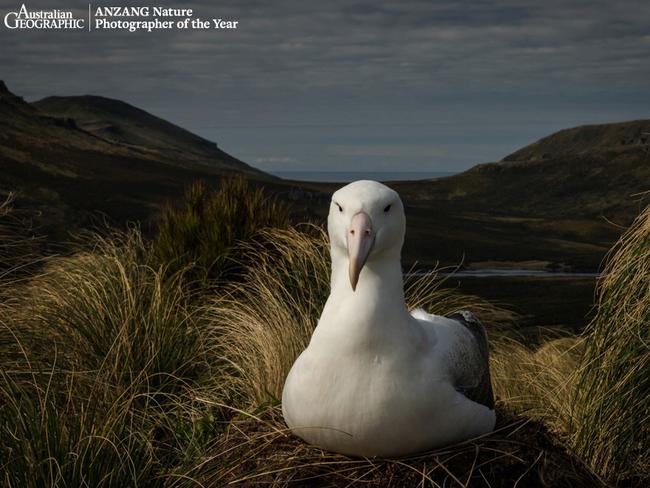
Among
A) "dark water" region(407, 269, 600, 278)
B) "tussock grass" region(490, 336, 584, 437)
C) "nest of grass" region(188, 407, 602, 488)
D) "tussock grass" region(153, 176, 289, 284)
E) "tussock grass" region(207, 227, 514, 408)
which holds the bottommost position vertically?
"dark water" region(407, 269, 600, 278)

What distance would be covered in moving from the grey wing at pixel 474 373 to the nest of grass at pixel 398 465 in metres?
0.23

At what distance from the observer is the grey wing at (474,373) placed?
13.6 feet

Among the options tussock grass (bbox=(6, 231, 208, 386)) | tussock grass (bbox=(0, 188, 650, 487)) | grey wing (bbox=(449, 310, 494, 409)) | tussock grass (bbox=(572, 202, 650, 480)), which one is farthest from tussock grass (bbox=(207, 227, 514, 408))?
→ tussock grass (bbox=(572, 202, 650, 480))

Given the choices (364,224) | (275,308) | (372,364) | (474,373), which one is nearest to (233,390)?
(275,308)

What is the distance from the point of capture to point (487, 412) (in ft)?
14.3

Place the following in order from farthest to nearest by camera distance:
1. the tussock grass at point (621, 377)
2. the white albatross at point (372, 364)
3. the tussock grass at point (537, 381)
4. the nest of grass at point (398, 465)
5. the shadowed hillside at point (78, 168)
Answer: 1. the shadowed hillside at point (78, 168)
2. the tussock grass at point (537, 381)
3. the tussock grass at point (621, 377)
4. the nest of grass at point (398, 465)
5. the white albatross at point (372, 364)

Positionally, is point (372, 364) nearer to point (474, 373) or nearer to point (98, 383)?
point (474, 373)

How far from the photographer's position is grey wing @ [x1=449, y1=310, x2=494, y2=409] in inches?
163

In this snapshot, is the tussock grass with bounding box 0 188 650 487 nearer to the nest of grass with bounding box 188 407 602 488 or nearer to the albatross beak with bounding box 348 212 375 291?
the nest of grass with bounding box 188 407 602 488

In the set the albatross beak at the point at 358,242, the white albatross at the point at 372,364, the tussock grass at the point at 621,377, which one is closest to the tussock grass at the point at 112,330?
the white albatross at the point at 372,364

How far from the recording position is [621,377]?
5297 mm

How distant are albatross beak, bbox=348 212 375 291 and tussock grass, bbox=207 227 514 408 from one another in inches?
89.6

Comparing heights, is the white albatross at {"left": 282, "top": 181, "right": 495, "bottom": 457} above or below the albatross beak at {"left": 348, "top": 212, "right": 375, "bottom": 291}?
below

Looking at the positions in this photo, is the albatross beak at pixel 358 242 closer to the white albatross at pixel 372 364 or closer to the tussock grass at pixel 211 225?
the white albatross at pixel 372 364
